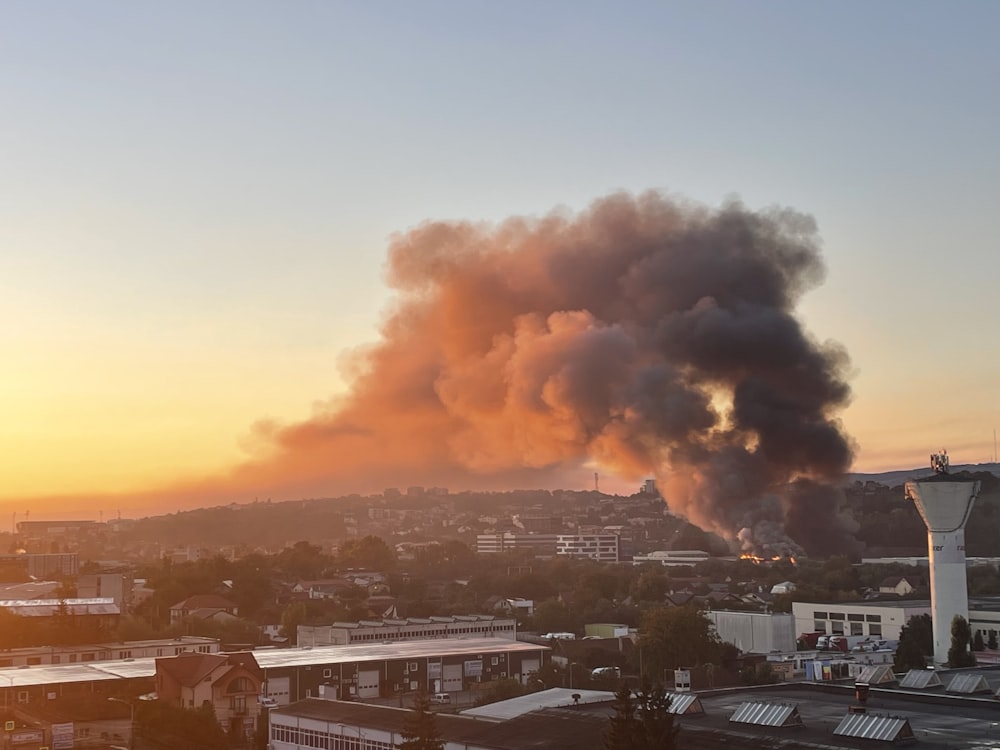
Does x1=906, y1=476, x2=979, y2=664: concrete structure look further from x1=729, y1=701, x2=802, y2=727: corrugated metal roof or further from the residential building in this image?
the residential building

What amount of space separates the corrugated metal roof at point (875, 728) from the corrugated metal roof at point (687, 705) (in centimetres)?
404

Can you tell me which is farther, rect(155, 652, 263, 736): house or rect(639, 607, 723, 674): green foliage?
rect(639, 607, 723, 674): green foliage

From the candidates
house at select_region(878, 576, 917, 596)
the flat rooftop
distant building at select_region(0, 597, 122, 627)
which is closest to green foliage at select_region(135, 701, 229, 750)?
the flat rooftop

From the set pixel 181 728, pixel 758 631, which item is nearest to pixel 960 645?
pixel 758 631

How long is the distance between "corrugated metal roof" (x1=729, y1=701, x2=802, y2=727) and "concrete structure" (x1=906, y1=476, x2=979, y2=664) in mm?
24506

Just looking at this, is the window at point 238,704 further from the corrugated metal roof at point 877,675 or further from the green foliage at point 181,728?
the corrugated metal roof at point 877,675

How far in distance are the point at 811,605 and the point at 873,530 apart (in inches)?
2316

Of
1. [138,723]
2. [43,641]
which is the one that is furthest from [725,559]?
[138,723]

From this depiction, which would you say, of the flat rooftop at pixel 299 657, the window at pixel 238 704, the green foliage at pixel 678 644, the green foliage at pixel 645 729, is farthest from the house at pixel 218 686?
the green foliage at pixel 645 729

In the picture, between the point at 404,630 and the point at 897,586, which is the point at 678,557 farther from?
the point at 404,630

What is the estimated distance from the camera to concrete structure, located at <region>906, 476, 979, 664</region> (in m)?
46.1

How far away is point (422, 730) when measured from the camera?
80.4 ft

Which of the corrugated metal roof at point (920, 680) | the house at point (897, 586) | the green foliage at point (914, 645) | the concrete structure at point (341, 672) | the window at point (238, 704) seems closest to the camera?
the corrugated metal roof at point (920, 680)

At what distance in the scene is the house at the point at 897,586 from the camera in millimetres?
74500
